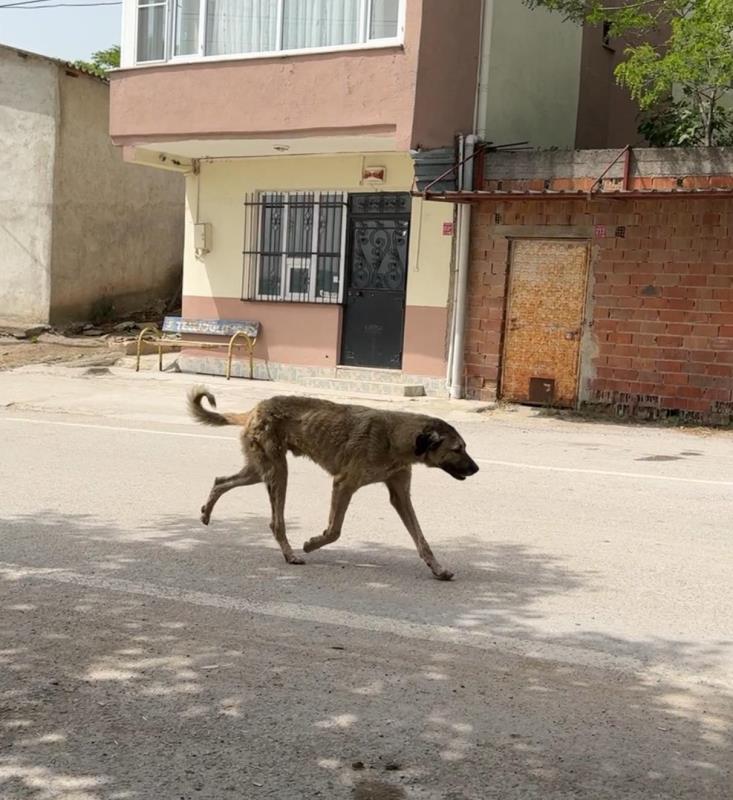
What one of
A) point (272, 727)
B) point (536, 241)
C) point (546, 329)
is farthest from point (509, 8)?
point (272, 727)

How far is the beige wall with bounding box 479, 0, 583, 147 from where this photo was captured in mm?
17016

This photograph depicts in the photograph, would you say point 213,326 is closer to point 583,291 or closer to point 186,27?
point 186,27

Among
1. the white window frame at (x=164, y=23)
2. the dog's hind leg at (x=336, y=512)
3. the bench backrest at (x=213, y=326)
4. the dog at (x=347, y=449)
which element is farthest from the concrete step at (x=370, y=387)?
the dog's hind leg at (x=336, y=512)

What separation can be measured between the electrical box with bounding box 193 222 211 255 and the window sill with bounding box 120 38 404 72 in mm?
2815

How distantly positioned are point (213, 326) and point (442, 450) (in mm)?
13788

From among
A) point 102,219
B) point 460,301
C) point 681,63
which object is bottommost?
point 460,301

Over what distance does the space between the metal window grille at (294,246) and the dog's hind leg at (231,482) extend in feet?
36.5

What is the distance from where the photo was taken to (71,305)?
24.6 metres

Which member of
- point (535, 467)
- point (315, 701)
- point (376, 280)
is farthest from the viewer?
point (376, 280)

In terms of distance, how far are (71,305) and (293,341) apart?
7.77m

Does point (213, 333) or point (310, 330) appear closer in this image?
point (310, 330)

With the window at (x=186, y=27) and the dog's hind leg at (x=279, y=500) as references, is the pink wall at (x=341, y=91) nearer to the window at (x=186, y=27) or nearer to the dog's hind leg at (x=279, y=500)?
the window at (x=186, y=27)

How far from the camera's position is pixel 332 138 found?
1681 centimetres

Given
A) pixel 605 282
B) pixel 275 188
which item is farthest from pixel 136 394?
pixel 605 282
